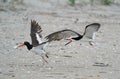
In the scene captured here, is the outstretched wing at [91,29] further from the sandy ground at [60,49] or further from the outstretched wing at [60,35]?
the sandy ground at [60,49]

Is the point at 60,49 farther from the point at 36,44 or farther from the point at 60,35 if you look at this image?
the point at 36,44

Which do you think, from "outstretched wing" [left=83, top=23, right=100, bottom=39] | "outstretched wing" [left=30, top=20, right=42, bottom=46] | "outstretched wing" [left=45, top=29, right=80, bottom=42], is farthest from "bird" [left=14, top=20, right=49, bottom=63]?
"outstretched wing" [left=83, top=23, right=100, bottom=39]

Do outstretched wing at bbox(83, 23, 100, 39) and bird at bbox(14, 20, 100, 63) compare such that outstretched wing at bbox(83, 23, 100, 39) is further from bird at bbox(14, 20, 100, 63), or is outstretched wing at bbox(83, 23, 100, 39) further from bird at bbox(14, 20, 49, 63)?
bird at bbox(14, 20, 49, 63)

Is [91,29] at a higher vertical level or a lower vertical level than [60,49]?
higher

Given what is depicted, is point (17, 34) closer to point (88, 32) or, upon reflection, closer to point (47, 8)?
point (88, 32)

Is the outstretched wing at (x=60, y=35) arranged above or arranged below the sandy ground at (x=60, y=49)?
above

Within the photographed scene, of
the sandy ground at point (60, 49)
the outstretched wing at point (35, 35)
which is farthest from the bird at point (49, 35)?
the sandy ground at point (60, 49)

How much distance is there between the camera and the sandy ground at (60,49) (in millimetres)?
9820

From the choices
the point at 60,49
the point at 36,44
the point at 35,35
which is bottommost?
the point at 60,49

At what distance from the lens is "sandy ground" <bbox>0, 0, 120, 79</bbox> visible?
9.82 m

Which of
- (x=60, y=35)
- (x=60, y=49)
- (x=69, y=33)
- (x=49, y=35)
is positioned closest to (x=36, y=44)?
(x=49, y=35)

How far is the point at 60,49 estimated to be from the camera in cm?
1254

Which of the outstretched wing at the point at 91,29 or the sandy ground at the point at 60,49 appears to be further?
the outstretched wing at the point at 91,29

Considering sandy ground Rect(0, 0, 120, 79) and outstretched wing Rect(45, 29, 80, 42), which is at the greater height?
outstretched wing Rect(45, 29, 80, 42)
